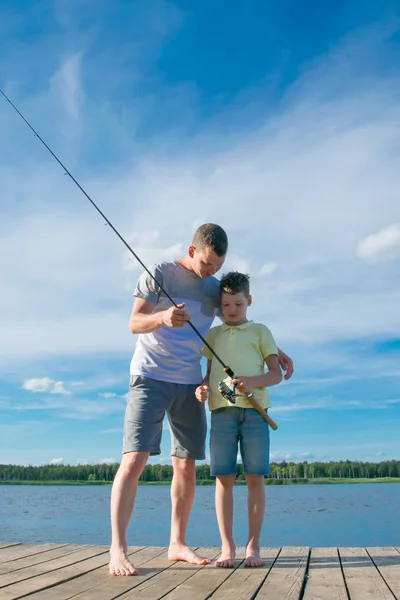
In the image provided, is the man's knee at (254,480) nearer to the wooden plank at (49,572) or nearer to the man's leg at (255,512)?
the man's leg at (255,512)

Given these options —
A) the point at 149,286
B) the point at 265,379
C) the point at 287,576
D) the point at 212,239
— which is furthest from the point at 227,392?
the point at 287,576

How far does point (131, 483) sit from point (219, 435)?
1.80 feet

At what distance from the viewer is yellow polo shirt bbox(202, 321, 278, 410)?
12.2 feet

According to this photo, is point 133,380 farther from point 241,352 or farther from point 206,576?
point 206,576

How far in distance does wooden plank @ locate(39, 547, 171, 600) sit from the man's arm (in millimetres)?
1256

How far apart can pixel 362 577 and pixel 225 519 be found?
77 centimetres

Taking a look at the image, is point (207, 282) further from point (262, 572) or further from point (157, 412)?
point (262, 572)

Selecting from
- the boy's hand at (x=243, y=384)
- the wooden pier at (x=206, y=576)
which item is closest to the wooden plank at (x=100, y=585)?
the wooden pier at (x=206, y=576)

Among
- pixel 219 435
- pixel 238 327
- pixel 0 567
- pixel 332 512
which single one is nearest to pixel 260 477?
pixel 219 435

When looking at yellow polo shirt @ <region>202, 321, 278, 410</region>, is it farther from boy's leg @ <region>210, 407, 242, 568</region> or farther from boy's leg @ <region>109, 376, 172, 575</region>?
boy's leg @ <region>109, 376, 172, 575</region>

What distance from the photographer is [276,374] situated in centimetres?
377

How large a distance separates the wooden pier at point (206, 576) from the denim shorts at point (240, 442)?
1.74ft

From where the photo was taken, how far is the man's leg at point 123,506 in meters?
3.38

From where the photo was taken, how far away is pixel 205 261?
12.3 feet
